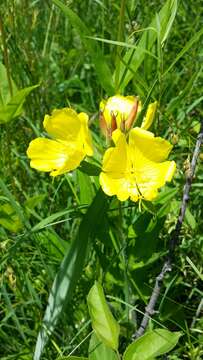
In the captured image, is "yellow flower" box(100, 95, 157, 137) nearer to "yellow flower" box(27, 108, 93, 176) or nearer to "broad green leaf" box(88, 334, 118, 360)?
"yellow flower" box(27, 108, 93, 176)

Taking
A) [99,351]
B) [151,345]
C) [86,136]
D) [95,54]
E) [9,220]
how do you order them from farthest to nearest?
[9,220] → [95,54] → [86,136] → [99,351] → [151,345]

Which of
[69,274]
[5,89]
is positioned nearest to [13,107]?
[5,89]

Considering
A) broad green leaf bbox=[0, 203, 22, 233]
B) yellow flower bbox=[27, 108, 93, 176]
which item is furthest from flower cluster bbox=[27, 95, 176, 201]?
broad green leaf bbox=[0, 203, 22, 233]

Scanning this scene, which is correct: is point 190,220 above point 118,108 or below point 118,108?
below

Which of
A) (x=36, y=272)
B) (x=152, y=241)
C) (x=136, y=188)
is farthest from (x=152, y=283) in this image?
(x=136, y=188)

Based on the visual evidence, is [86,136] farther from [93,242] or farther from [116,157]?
[93,242]
